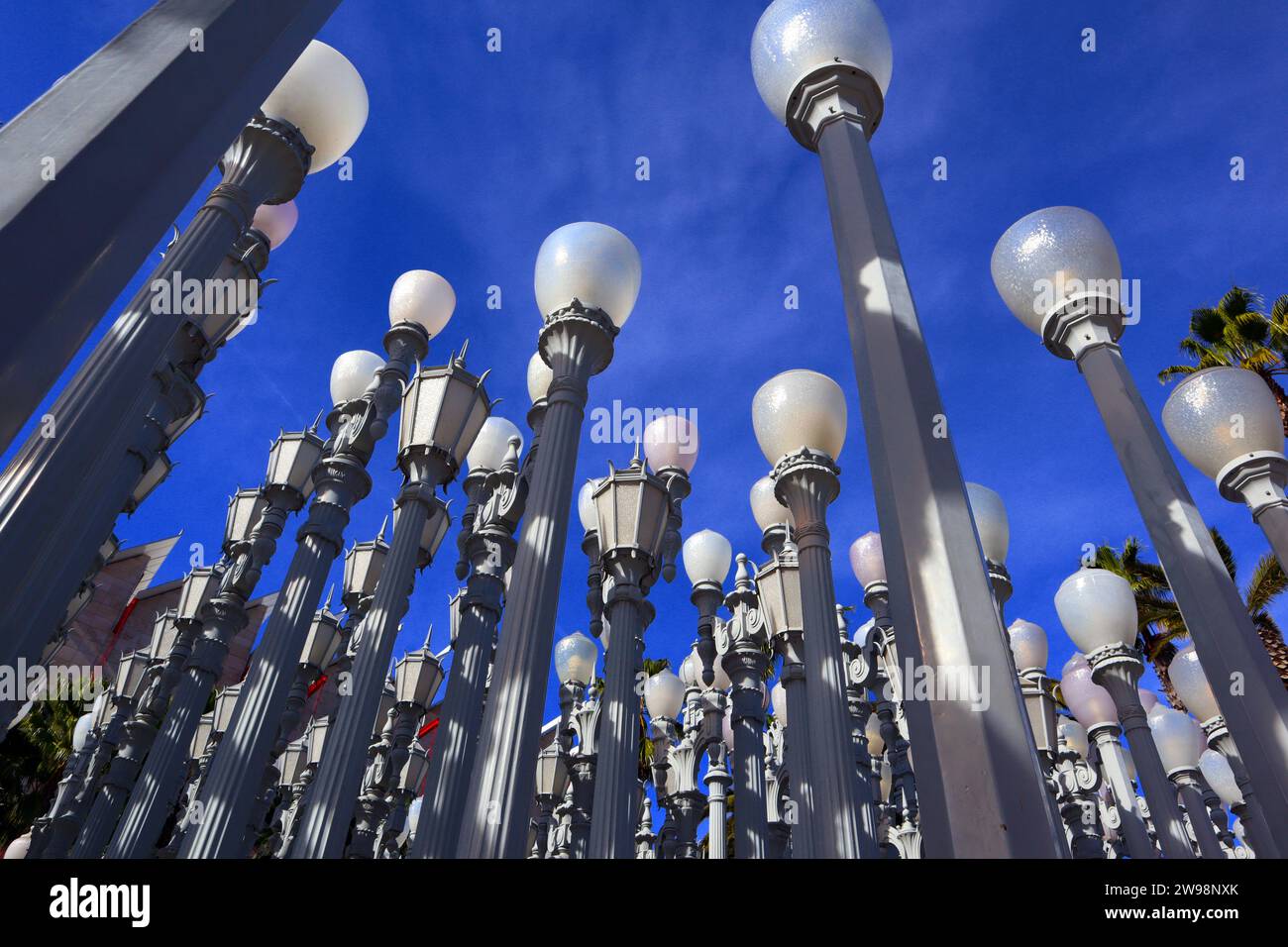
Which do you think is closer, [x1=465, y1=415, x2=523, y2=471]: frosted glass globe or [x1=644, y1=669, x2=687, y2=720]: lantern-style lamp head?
[x1=465, y1=415, x2=523, y2=471]: frosted glass globe

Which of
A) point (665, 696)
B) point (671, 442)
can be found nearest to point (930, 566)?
point (671, 442)

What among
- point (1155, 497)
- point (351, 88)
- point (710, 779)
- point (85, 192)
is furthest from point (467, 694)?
point (710, 779)

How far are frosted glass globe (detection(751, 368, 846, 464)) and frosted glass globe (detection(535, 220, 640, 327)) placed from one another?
214cm

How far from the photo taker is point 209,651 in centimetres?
1012

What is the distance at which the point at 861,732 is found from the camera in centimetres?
1177

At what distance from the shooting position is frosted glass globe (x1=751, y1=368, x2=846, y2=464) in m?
9.33

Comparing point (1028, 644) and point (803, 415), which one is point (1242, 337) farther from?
point (803, 415)

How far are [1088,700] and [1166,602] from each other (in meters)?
15.0

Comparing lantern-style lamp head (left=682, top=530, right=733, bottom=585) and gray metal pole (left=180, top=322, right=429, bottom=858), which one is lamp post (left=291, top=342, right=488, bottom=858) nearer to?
gray metal pole (left=180, top=322, right=429, bottom=858)

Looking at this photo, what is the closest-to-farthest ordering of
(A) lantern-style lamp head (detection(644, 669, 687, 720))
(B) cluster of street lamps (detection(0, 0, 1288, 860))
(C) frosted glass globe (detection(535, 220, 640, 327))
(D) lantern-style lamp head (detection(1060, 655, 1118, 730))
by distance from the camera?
1. (B) cluster of street lamps (detection(0, 0, 1288, 860))
2. (C) frosted glass globe (detection(535, 220, 640, 327))
3. (D) lantern-style lamp head (detection(1060, 655, 1118, 730))
4. (A) lantern-style lamp head (detection(644, 669, 687, 720))

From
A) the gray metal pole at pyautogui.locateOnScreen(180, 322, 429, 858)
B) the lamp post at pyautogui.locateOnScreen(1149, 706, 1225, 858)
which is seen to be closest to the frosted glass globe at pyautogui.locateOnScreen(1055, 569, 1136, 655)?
the lamp post at pyautogui.locateOnScreen(1149, 706, 1225, 858)
